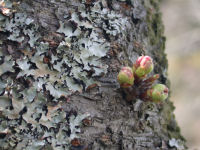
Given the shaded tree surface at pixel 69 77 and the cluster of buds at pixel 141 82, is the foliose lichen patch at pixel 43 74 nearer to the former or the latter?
the shaded tree surface at pixel 69 77

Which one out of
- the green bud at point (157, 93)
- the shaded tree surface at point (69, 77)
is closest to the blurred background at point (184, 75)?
the shaded tree surface at point (69, 77)

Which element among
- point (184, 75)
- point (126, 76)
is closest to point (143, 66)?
point (126, 76)

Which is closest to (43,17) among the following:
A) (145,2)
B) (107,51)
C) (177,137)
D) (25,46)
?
(25,46)

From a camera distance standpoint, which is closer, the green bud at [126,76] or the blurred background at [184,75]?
the green bud at [126,76]

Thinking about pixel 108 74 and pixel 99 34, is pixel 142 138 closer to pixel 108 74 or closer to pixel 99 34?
pixel 108 74

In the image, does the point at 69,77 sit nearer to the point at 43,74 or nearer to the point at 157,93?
the point at 43,74

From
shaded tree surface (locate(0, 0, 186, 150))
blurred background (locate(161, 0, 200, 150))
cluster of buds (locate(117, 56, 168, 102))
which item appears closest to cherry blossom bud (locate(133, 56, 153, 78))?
cluster of buds (locate(117, 56, 168, 102))

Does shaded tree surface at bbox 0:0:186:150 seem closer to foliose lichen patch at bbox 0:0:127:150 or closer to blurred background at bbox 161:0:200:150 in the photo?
foliose lichen patch at bbox 0:0:127:150
